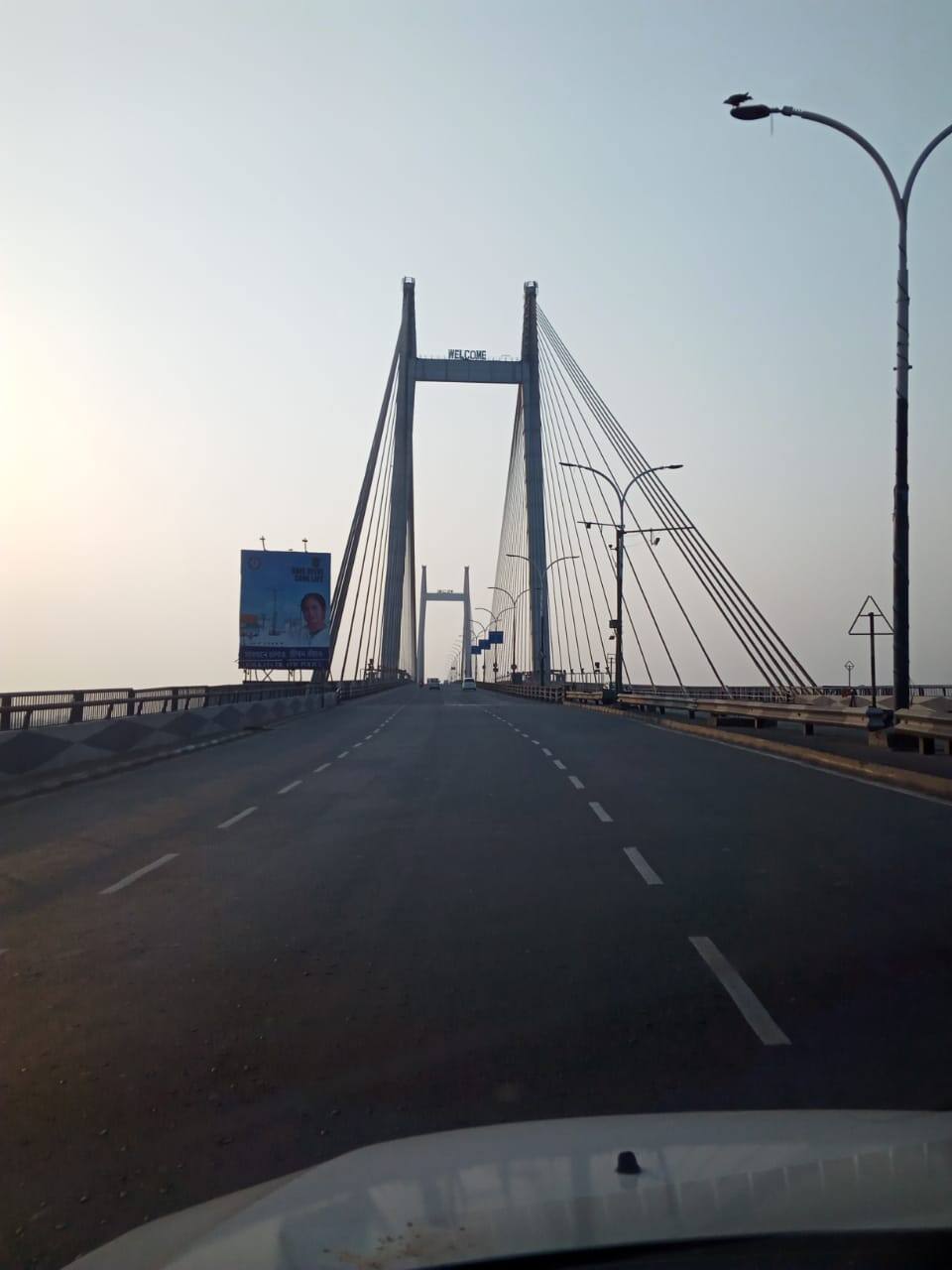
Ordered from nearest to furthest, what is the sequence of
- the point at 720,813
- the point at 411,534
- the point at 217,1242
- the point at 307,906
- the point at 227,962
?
the point at 217,1242
the point at 227,962
the point at 307,906
the point at 720,813
the point at 411,534

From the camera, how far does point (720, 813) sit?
1527cm

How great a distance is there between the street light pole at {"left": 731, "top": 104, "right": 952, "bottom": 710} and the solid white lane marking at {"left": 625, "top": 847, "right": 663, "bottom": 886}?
9.23m

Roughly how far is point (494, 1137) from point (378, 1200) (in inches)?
27.2

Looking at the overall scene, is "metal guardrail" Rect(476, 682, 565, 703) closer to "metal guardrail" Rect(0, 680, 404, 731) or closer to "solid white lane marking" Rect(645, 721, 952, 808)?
"metal guardrail" Rect(0, 680, 404, 731)

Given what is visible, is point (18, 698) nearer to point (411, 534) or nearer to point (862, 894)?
point (862, 894)

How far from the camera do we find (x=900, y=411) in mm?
20484

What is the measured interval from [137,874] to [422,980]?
5.02 m

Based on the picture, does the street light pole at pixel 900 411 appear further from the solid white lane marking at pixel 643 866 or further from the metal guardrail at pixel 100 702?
the metal guardrail at pixel 100 702

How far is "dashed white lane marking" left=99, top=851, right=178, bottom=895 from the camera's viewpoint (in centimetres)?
1082

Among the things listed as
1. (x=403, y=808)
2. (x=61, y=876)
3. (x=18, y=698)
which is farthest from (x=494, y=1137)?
(x=18, y=698)

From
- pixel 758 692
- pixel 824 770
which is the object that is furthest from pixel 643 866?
pixel 758 692

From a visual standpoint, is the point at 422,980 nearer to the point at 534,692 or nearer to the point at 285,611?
the point at 285,611

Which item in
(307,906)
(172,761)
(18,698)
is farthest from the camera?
(172,761)

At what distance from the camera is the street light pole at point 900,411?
64.9 ft
